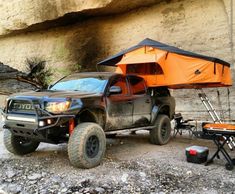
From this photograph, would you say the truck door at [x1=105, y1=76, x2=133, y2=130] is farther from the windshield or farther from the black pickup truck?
the windshield

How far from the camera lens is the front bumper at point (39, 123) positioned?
511cm

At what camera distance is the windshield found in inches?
247

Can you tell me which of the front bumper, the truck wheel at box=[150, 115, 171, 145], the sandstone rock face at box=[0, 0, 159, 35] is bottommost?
the truck wheel at box=[150, 115, 171, 145]

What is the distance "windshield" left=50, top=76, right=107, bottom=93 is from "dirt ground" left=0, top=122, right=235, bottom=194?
1.50 metres

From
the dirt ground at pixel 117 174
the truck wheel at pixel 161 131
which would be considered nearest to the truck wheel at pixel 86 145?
the dirt ground at pixel 117 174

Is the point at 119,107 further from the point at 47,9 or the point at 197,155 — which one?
the point at 47,9

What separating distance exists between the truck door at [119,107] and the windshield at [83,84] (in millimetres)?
250

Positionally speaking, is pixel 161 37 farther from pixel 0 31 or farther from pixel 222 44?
pixel 0 31

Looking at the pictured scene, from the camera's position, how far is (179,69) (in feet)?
24.2

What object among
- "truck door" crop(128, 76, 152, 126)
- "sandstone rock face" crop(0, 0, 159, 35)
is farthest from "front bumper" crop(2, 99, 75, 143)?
"sandstone rock face" crop(0, 0, 159, 35)

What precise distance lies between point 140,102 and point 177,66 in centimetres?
135

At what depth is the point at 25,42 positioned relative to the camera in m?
18.9

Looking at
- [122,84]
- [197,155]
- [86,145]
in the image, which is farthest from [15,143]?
[197,155]

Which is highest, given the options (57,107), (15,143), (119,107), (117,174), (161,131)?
(57,107)
